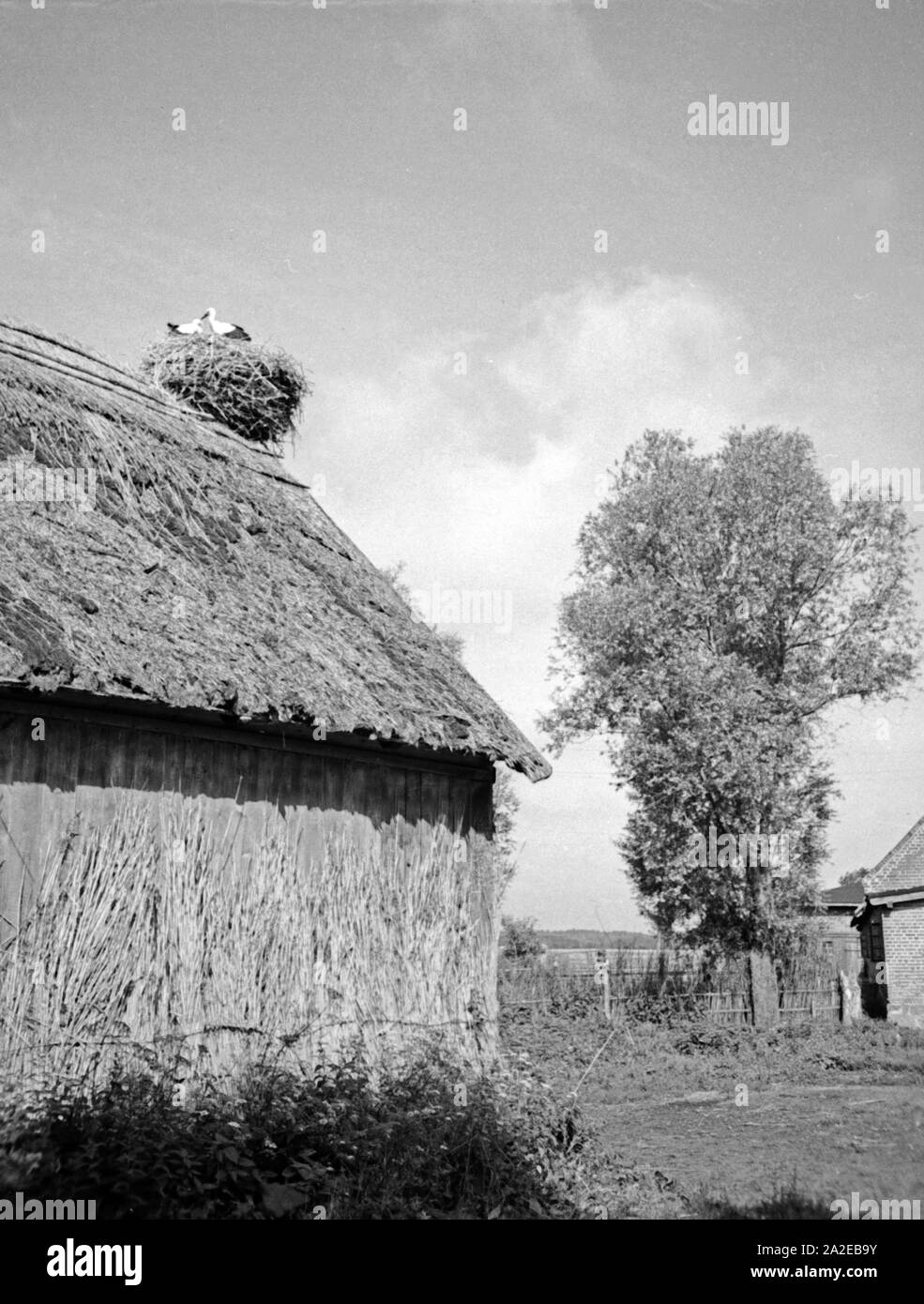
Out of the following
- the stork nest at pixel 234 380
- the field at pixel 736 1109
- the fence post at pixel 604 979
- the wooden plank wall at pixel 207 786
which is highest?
the stork nest at pixel 234 380

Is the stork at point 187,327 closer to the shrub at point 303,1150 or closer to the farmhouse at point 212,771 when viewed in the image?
the farmhouse at point 212,771

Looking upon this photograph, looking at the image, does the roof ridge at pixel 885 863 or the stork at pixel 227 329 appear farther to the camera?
the roof ridge at pixel 885 863

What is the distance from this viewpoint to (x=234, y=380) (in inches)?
524

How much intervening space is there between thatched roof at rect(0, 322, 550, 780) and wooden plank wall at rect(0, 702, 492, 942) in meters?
0.44

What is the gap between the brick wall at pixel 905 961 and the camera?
22.2m

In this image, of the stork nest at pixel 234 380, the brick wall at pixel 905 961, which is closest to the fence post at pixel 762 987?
the brick wall at pixel 905 961

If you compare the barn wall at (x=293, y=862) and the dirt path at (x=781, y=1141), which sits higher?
the barn wall at (x=293, y=862)

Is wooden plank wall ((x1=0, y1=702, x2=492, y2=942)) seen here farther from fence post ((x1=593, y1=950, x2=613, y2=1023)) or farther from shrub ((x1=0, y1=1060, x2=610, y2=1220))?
fence post ((x1=593, y1=950, x2=613, y2=1023))

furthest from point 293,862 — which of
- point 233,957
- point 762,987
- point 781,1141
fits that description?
point 762,987

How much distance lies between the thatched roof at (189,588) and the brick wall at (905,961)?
619 inches

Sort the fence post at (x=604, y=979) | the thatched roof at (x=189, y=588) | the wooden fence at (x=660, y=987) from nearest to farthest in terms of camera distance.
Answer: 1. the thatched roof at (x=189, y=588)
2. the fence post at (x=604, y=979)
3. the wooden fence at (x=660, y=987)

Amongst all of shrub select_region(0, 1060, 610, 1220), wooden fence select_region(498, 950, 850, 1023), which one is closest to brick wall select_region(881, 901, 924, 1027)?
wooden fence select_region(498, 950, 850, 1023)

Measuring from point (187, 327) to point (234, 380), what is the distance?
1152mm

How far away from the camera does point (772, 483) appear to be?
21.7 metres
